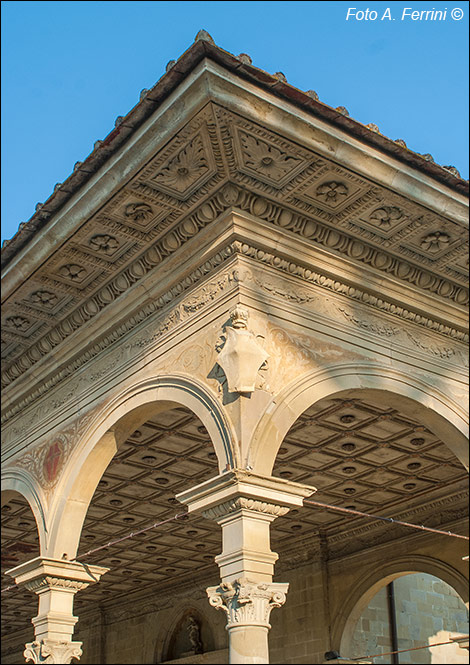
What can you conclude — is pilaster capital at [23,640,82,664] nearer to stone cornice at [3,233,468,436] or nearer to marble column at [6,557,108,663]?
marble column at [6,557,108,663]

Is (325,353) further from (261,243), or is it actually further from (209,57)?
(209,57)

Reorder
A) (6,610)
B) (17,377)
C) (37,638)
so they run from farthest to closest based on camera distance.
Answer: (6,610), (17,377), (37,638)

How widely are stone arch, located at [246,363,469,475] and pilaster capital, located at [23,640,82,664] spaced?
9.23ft

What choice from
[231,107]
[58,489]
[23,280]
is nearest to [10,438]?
[58,489]

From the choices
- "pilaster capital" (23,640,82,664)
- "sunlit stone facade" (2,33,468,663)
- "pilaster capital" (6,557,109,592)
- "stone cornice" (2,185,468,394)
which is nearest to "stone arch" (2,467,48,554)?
"sunlit stone facade" (2,33,468,663)

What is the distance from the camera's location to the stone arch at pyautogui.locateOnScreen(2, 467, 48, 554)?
8469mm

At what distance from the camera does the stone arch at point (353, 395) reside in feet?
21.5

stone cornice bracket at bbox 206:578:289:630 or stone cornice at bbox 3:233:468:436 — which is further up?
stone cornice at bbox 3:233:468:436

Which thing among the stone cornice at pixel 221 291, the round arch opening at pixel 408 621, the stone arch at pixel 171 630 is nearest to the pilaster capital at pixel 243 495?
the stone cornice at pixel 221 291

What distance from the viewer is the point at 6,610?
1753 centimetres

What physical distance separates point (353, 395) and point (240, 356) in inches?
55.8

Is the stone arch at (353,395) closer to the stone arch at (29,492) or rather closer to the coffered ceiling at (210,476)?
the coffered ceiling at (210,476)

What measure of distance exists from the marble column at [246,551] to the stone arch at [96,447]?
50.2 inches

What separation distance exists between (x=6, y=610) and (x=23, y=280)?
1149 centimetres
